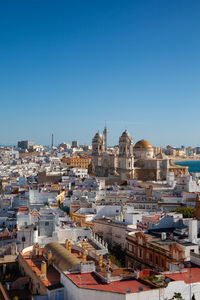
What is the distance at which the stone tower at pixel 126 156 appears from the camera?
6284 centimetres

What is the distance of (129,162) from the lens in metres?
63.0

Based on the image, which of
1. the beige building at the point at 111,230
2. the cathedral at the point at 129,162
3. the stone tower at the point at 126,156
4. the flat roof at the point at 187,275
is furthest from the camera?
the cathedral at the point at 129,162

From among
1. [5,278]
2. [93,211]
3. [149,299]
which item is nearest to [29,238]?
[5,278]

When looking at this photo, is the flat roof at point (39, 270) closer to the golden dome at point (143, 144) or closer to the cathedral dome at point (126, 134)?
the cathedral dome at point (126, 134)

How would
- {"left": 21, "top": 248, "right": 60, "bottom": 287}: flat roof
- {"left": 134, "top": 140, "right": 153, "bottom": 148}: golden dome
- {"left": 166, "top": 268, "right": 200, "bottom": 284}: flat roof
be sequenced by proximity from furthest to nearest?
{"left": 134, "top": 140, "right": 153, "bottom": 148}: golden dome, {"left": 21, "top": 248, "right": 60, "bottom": 287}: flat roof, {"left": 166, "top": 268, "right": 200, "bottom": 284}: flat roof

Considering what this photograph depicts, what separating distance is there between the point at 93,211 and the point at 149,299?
63.8 feet

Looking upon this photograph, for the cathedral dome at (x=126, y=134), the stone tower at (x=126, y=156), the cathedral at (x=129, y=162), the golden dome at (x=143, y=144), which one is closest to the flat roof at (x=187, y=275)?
the cathedral at (x=129, y=162)

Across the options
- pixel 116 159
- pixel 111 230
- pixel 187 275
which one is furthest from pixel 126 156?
pixel 187 275

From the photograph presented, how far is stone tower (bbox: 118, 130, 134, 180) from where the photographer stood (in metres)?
62.8

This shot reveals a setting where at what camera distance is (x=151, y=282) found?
14.0 m

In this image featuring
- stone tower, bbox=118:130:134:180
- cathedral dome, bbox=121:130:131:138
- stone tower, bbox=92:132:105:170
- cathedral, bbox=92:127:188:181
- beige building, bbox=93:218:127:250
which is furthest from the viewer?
stone tower, bbox=92:132:105:170

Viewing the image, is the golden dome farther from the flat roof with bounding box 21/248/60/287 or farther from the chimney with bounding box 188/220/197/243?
the flat roof with bounding box 21/248/60/287

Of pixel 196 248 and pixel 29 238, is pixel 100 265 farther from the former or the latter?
pixel 29 238

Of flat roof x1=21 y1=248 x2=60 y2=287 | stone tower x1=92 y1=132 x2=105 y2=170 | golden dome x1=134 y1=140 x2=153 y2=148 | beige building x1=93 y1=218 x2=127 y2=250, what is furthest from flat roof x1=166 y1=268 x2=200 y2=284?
golden dome x1=134 y1=140 x2=153 y2=148
